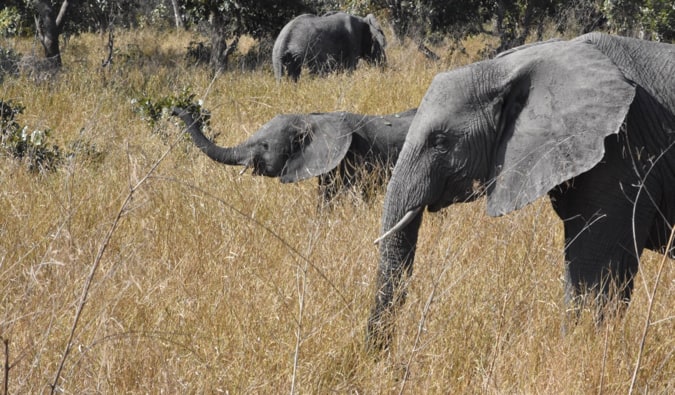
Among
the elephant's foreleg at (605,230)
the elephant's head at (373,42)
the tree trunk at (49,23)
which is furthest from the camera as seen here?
the elephant's head at (373,42)

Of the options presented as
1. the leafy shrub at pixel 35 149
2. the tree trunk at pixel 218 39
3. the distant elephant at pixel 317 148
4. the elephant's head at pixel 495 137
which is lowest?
the tree trunk at pixel 218 39

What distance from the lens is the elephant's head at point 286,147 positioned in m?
5.38

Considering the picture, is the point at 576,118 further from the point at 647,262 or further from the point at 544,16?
the point at 544,16

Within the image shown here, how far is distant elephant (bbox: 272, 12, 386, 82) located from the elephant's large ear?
7.34 metres

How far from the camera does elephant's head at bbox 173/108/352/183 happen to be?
Result: 5.38 meters

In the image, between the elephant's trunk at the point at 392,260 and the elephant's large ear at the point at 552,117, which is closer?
the elephant's large ear at the point at 552,117

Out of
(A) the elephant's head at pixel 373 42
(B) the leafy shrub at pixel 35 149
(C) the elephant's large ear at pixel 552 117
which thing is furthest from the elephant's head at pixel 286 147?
(A) the elephant's head at pixel 373 42

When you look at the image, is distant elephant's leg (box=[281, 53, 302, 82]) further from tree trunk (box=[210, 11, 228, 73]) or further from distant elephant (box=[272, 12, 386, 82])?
tree trunk (box=[210, 11, 228, 73])

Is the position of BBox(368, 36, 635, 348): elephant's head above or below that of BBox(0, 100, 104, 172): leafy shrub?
above

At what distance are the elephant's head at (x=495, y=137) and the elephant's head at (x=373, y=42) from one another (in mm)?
9596

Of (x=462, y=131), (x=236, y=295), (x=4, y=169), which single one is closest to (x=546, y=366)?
(x=462, y=131)

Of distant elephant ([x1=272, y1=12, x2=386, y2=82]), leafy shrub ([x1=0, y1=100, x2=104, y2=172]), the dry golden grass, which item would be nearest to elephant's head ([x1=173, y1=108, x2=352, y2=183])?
the dry golden grass

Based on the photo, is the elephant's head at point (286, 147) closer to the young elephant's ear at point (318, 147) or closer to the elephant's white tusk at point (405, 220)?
the young elephant's ear at point (318, 147)

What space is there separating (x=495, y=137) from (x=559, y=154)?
28cm
